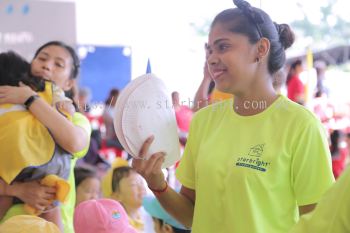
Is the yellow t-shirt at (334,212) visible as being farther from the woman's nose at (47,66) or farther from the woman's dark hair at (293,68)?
the woman's dark hair at (293,68)

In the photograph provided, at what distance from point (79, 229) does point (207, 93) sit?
2.37ft

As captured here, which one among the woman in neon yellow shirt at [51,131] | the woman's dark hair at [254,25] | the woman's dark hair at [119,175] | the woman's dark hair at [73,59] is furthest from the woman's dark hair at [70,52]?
the woman's dark hair at [119,175]

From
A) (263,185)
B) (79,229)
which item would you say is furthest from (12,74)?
(263,185)

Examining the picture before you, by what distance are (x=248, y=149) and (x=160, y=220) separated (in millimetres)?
1075

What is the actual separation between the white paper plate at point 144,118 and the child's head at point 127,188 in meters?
1.36

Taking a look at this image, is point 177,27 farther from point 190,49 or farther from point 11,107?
point 11,107

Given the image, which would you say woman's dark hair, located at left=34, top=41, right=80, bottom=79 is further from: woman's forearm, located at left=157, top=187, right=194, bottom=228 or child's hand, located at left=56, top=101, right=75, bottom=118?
woman's forearm, located at left=157, top=187, right=194, bottom=228

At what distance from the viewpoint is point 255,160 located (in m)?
1.16

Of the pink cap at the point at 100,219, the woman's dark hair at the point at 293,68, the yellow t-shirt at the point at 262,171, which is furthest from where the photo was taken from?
the woman's dark hair at the point at 293,68

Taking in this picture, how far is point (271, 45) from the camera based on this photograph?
1.26 m

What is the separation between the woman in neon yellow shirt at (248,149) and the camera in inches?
44.8

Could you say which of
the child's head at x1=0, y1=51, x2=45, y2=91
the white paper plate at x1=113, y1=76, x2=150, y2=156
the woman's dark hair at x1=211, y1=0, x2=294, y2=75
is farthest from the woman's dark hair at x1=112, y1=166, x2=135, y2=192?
the woman's dark hair at x1=211, y1=0, x2=294, y2=75

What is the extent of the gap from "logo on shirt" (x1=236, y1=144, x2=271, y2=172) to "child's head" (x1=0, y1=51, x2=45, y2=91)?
73 cm

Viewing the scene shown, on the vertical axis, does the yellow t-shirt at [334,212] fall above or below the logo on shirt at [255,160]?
above
